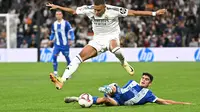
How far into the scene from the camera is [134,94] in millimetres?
14039

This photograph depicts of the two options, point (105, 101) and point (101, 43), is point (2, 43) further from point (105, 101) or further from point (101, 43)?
point (105, 101)

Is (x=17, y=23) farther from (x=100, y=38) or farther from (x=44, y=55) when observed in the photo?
(x=100, y=38)

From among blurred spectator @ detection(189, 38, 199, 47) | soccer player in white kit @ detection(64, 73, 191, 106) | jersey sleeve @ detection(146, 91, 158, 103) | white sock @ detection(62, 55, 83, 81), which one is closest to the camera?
soccer player in white kit @ detection(64, 73, 191, 106)

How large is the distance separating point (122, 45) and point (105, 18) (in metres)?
22.6

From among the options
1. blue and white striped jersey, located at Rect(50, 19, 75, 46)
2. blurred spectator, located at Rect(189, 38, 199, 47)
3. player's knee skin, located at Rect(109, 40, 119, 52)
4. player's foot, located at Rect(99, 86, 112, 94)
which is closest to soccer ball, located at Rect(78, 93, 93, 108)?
player's foot, located at Rect(99, 86, 112, 94)

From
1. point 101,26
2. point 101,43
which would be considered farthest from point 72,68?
point 101,26

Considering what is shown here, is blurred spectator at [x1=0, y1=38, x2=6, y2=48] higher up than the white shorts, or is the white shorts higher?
the white shorts

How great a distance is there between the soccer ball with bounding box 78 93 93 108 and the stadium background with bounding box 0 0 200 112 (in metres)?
3.07

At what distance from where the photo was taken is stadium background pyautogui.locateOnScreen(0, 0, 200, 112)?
19.7 meters

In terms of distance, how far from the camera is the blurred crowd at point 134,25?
39.3m

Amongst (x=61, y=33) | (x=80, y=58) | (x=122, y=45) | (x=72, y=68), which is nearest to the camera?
(x=72, y=68)

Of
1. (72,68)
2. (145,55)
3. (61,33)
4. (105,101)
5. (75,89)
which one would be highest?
(72,68)

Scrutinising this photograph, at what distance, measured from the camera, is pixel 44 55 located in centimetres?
3794

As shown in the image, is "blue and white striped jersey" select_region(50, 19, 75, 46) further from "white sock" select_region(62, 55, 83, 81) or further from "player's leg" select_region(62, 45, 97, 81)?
"white sock" select_region(62, 55, 83, 81)
